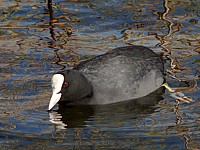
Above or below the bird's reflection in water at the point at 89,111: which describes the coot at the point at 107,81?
above

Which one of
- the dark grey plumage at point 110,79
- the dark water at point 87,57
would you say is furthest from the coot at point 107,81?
the dark water at point 87,57

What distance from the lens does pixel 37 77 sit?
26.5 ft

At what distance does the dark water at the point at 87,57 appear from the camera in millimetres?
6539

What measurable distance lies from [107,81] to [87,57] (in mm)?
1131

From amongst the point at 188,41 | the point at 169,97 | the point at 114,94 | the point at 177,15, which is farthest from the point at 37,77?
the point at 177,15

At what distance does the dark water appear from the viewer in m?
6.54

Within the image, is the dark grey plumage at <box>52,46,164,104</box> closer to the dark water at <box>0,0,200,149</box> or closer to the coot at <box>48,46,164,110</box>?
the coot at <box>48,46,164,110</box>

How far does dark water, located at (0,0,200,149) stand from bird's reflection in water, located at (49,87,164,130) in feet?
0.03

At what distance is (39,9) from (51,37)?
1.23m

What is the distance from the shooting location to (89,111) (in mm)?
7430

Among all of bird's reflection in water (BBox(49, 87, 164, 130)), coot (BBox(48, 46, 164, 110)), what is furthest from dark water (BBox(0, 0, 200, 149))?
coot (BBox(48, 46, 164, 110))

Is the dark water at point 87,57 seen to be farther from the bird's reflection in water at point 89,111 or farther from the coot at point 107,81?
the coot at point 107,81

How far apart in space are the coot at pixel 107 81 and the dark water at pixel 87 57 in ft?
0.37

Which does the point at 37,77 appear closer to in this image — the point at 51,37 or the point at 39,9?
the point at 51,37
